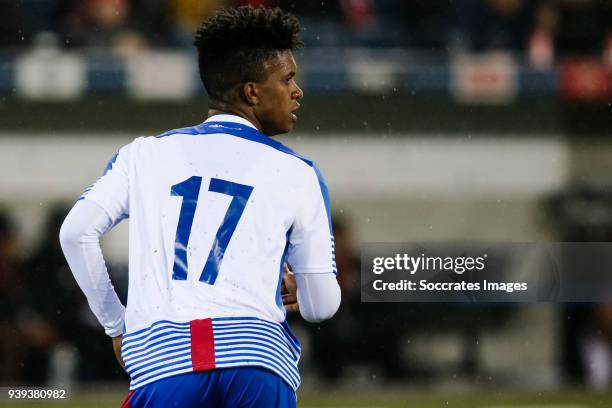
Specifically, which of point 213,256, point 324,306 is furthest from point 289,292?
point 213,256

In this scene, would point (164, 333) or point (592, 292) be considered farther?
point (592, 292)

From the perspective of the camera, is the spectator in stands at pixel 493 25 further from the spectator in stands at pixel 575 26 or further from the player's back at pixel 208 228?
the player's back at pixel 208 228

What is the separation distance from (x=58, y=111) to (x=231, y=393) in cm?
611

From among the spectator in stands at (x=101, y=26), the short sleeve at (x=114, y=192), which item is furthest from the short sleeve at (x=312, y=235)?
the spectator in stands at (x=101, y=26)

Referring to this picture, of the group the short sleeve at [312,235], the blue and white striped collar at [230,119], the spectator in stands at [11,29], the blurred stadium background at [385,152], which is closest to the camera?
the short sleeve at [312,235]

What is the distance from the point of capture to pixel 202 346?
2521 millimetres

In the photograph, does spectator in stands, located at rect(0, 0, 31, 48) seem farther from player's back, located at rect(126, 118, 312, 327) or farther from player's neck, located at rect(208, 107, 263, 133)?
player's back, located at rect(126, 118, 312, 327)

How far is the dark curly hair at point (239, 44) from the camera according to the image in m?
2.83

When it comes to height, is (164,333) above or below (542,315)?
above

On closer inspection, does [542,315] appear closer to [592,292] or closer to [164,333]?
[592,292]

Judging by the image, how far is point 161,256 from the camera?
256cm

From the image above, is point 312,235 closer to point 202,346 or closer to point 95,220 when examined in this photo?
point 202,346

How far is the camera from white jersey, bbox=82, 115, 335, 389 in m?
2.55

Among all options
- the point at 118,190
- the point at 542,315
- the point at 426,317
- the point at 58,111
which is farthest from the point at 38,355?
the point at 118,190
